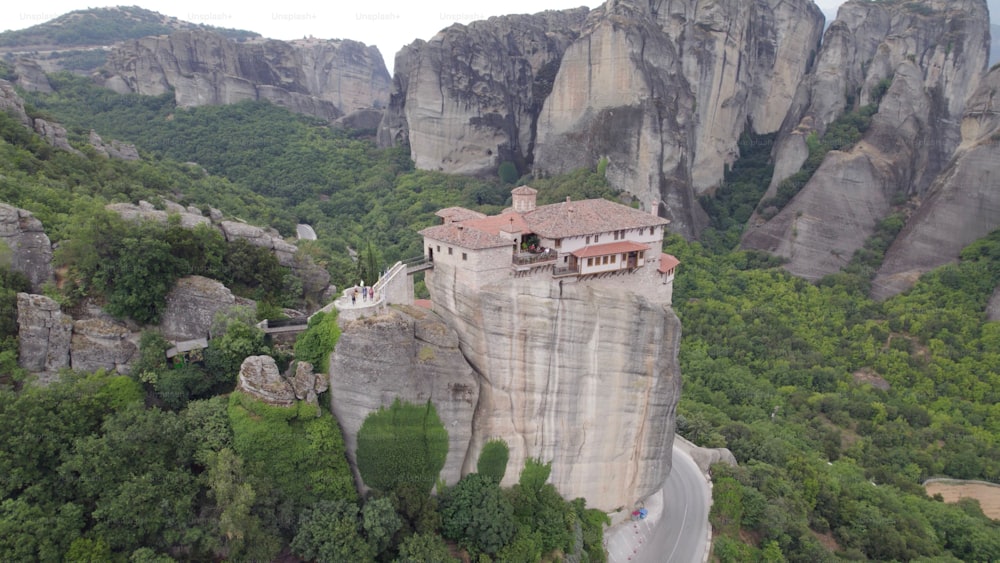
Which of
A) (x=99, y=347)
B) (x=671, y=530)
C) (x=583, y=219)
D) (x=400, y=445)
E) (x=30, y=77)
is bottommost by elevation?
(x=671, y=530)

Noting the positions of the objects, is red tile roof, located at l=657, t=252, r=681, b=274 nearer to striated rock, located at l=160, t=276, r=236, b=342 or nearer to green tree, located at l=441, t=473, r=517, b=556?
green tree, located at l=441, t=473, r=517, b=556

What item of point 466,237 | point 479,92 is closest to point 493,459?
point 466,237

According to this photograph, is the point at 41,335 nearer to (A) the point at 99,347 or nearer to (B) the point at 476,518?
(A) the point at 99,347

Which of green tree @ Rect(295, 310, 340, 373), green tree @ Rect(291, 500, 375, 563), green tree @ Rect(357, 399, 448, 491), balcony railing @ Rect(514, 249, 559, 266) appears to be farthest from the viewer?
balcony railing @ Rect(514, 249, 559, 266)

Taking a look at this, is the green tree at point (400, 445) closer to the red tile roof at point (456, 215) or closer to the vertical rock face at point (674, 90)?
the red tile roof at point (456, 215)

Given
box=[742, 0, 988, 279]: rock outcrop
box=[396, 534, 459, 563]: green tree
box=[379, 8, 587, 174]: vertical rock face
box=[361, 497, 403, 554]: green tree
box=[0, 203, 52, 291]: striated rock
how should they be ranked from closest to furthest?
1. box=[361, 497, 403, 554]: green tree
2. box=[396, 534, 459, 563]: green tree
3. box=[0, 203, 52, 291]: striated rock
4. box=[742, 0, 988, 279]: rock outcrop
5. box=[379, 8, 587, 174]: vertical rock face

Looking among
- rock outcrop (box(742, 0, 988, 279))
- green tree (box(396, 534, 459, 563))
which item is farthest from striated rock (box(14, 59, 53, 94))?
rock outcrop (box(742, 0, 988, 279))

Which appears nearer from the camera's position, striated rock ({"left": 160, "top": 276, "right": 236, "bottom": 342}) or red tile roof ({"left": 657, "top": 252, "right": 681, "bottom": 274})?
striated rock ({"left": 160, "top": 276, "right": 236, "bottom": 342})
